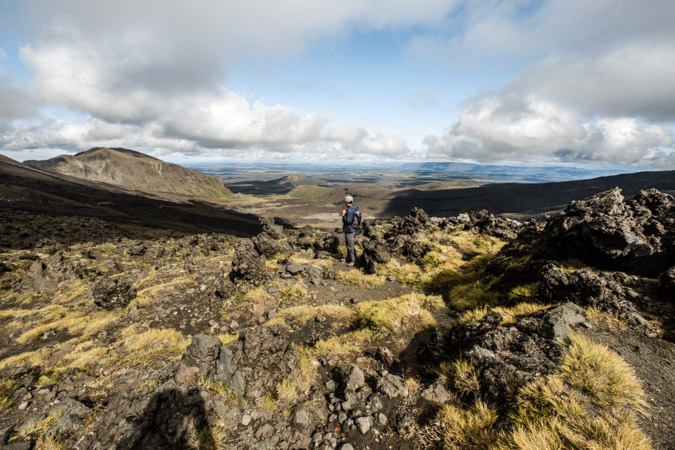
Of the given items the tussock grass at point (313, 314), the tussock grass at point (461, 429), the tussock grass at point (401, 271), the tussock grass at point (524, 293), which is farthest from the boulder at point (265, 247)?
the tussock grass at point (461, 429)

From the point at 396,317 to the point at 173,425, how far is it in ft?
23.4

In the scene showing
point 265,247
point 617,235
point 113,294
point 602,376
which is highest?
point 617,235

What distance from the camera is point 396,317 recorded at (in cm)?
A: 1044

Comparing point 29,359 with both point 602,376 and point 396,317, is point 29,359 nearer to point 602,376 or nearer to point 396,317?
point 396,317

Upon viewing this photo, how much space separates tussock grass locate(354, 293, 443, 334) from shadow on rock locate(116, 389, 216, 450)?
584 centimetres

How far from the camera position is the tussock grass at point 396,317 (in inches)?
397

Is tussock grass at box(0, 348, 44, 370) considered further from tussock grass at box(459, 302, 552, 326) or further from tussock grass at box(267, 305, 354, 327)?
tussock grass at box(459, 302, 552, 326)

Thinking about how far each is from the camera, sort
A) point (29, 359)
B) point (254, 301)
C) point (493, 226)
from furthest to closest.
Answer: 1. point (493, 226)
2. point (254, 301)
3. point (29, 359)

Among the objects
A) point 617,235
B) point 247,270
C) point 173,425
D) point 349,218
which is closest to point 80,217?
point 247,270

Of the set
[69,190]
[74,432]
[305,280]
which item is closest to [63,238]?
[305,280]

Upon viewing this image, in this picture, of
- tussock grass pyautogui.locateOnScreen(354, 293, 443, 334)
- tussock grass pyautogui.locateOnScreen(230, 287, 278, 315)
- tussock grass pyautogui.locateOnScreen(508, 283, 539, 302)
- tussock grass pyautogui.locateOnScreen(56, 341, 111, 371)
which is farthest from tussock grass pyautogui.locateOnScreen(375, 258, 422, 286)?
tussock grass pyautogui.locateOnScreen(56, 341, 111, 371)

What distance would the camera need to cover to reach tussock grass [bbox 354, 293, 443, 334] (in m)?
10.1

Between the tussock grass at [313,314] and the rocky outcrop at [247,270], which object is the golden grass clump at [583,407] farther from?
the rocky outcrop at [247,270]

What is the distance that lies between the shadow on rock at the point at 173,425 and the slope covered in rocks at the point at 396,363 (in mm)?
29
